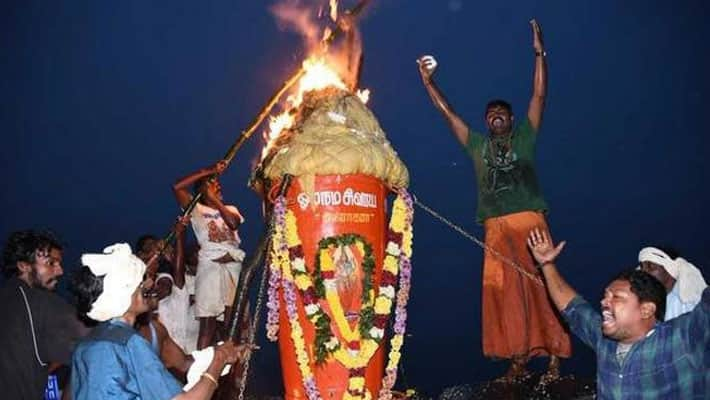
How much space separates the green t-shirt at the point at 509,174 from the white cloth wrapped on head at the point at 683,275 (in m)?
1.63

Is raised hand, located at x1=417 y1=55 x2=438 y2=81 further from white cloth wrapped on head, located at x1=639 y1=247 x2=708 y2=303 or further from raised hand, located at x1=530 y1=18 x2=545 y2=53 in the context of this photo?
white cloth wrapped on head, located at x1=639 y1=247 x2=708 y2=303

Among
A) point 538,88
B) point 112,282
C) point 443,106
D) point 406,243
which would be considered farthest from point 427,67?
point 112,282

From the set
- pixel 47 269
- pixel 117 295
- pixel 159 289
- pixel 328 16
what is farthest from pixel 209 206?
pixel 117 295

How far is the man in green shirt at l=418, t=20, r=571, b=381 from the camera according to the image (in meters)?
7.11

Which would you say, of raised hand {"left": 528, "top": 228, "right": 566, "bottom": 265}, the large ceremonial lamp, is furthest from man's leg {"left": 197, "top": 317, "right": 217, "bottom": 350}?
raised hand {"left": 528, "top": 228, "right": 566, "bottom": 265}

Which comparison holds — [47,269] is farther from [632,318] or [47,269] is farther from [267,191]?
[632,318]

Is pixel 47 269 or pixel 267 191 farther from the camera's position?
pixel 267 191

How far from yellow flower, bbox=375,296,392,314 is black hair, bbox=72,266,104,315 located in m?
3.19

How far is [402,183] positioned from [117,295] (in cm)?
376

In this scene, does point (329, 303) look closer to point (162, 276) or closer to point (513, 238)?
point (513, 238)

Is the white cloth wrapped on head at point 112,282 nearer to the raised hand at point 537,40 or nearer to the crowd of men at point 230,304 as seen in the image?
the crowd of men at point 230,304

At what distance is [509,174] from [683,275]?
210cm

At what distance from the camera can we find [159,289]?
8305 millimetres

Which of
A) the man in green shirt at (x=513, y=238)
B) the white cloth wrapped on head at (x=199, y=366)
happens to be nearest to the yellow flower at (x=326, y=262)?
the man in green shirt at (x=513, y=238)
